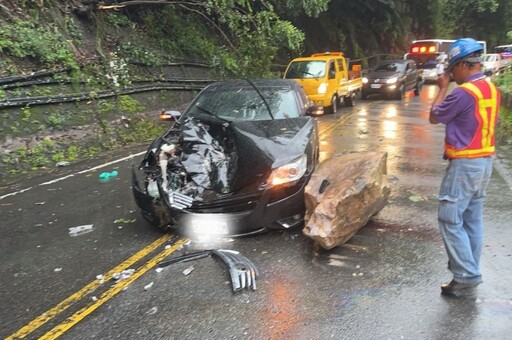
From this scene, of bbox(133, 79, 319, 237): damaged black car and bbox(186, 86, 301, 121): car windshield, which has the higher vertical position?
bbox(186, 86, 301, 121): car windshield

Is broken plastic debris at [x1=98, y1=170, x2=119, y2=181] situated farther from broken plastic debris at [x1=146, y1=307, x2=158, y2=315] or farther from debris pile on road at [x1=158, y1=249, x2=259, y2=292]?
broken plastic debris at [x1=146, y1=307, x2=158, y2=315]

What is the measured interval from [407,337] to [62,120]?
8.98 meters

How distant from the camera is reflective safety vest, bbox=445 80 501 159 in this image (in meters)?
3.34

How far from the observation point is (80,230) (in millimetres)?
5434

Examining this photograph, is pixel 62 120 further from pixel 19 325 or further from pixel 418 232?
pixel 418 232

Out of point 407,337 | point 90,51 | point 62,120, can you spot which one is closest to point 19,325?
point 407,337

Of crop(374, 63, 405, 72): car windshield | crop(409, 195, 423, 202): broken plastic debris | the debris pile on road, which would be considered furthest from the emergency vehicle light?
the debris pile on road

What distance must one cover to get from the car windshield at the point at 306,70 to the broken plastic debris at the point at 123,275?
40.8 ft

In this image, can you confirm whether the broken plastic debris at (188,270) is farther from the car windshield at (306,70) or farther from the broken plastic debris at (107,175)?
the car windshield at (306,70)

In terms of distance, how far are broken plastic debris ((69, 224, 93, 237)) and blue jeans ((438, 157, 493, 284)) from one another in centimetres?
392

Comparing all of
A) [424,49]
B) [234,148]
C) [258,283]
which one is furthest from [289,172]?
[424,49]

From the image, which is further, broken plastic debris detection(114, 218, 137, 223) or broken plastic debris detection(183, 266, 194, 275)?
broken plastic debris detection(114, 218, 137, 223)

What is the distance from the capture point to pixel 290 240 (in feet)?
15.8

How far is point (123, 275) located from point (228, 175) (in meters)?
1.48
